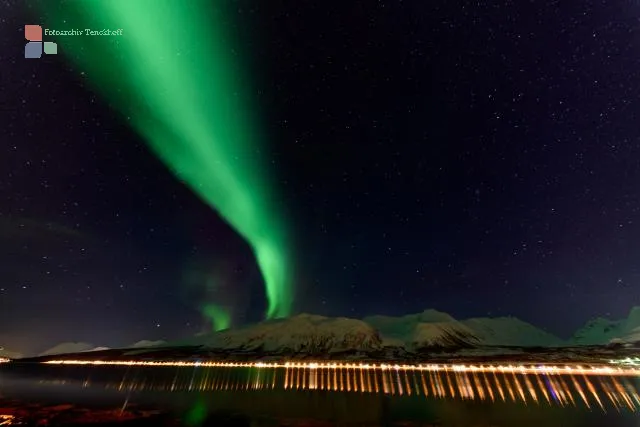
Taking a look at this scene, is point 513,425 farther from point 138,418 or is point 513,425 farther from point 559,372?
point 559,372

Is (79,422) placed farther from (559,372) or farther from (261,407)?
(559,372)

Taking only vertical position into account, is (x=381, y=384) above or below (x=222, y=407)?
above

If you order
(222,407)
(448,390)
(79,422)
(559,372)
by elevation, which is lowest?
(79,422)

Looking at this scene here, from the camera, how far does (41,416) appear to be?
71375mm

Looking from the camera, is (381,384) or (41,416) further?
(381,384)

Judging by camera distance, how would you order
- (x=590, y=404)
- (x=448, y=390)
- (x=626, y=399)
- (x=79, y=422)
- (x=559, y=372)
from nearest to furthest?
(x=79, y=422)
(x=590, y=404)
(x=626, y=399)
(x=448, y=390)
(x=559, y=372)

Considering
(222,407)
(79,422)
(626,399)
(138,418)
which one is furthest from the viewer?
(626,399)

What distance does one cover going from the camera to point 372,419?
246ft

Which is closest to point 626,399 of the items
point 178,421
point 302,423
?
point 302,423

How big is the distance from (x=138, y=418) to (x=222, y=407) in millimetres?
22942

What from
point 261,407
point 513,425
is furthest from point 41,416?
point 513,425

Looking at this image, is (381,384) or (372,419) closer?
(372,419)

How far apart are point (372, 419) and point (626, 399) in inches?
3518

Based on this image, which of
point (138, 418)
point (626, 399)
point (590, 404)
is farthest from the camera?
point (626, 399)
